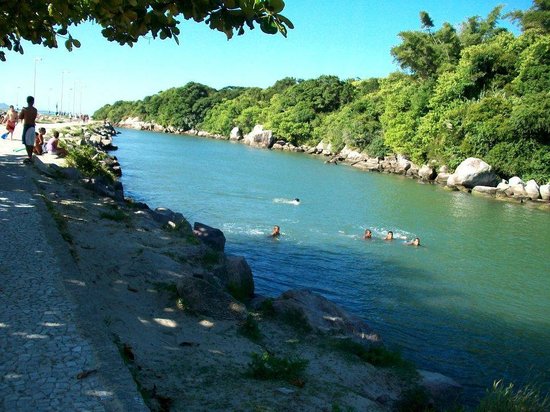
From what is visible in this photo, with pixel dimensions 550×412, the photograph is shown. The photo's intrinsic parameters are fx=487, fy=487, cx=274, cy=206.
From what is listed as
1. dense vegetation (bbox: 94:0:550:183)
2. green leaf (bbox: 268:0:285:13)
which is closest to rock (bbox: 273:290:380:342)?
green leaf (bbox: 268:0:285:13)

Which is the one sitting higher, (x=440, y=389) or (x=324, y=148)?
(x=324, y=148)

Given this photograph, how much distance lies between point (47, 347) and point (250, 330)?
371cm

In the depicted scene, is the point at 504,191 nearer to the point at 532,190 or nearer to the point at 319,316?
the point at 532,190

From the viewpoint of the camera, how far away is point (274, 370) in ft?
21.0

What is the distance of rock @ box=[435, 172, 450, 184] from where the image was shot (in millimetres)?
47278

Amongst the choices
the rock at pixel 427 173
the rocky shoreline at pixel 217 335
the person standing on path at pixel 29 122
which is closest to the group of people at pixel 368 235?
the rocky shoreline at pixel 217 335

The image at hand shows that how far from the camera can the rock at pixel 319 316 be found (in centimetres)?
903

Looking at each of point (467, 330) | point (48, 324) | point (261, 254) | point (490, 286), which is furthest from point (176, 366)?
point (490, 286)

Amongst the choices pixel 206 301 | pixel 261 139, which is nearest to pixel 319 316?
pixel 206 301

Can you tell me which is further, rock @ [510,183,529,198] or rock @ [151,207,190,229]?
rock @ [510,183,529,198]

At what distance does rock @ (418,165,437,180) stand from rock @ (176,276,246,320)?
43.9 meters

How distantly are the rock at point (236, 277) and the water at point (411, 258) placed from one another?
1819mm

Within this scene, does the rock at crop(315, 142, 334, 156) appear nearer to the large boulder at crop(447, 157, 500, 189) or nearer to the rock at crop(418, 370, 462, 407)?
the large boulder at crop(447, 157, 500, 189)

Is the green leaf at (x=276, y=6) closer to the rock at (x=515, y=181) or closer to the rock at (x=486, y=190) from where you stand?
the rock at (x=486, y=190)
